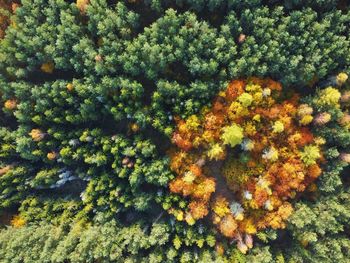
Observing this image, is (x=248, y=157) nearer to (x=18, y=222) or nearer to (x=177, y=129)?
(x=177, y=129)

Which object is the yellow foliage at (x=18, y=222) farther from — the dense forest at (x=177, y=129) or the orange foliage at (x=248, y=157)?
the orange foliage at (x=248, y=157)

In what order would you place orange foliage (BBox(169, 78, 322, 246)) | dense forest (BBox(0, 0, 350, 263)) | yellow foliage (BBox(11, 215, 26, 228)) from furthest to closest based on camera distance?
1. yellow foliage (BBox(11, 215, 26, 228))
2. orange foliage (BBox(169, 78, 322, 246))
3. dense forest (BBox(0, 0, 350, 263))

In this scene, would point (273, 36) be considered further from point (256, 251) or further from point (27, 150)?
point (27, 150)

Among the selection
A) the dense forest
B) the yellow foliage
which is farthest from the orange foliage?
the yellow foliage

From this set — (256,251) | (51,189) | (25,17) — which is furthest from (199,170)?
(25,17)

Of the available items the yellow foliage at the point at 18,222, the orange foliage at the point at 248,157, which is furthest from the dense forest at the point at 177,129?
the yellow foliage at the point at 18,222

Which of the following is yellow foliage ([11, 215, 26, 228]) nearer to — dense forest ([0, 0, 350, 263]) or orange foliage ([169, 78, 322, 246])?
dense forest ([0, 0, 350, 263])

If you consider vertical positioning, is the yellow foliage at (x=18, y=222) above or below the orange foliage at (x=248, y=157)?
below


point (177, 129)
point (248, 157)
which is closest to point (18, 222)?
point (177, 129)
